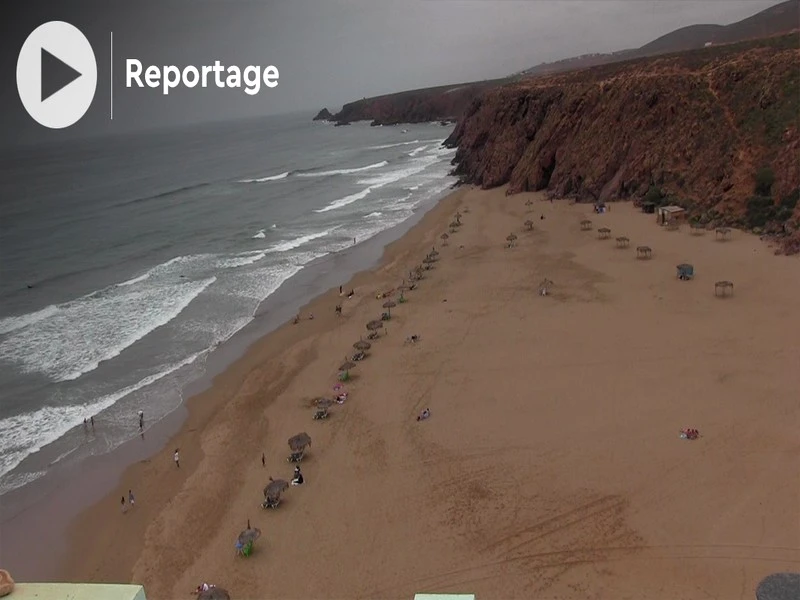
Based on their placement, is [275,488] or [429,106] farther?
[429,106]

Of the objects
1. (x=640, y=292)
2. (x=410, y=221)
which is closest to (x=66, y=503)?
(x=640, y=292)

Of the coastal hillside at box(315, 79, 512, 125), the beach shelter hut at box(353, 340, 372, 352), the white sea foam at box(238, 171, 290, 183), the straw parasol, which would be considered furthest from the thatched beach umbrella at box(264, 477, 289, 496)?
the coastal hillside at box(315, 79, 512, 125)

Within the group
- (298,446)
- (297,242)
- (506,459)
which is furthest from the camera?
(297,242)

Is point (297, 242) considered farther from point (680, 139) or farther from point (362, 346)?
point (680, 139)

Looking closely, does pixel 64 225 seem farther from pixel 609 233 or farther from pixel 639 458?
pixel 639 458

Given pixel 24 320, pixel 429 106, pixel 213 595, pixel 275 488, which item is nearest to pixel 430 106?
pixel 429 106

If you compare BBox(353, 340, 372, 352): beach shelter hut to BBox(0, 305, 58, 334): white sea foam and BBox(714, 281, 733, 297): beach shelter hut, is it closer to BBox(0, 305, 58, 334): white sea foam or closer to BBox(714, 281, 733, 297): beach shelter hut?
BBox(714, 281, 733, 297): beach shelter hut

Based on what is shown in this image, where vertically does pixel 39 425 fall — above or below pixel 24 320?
below
